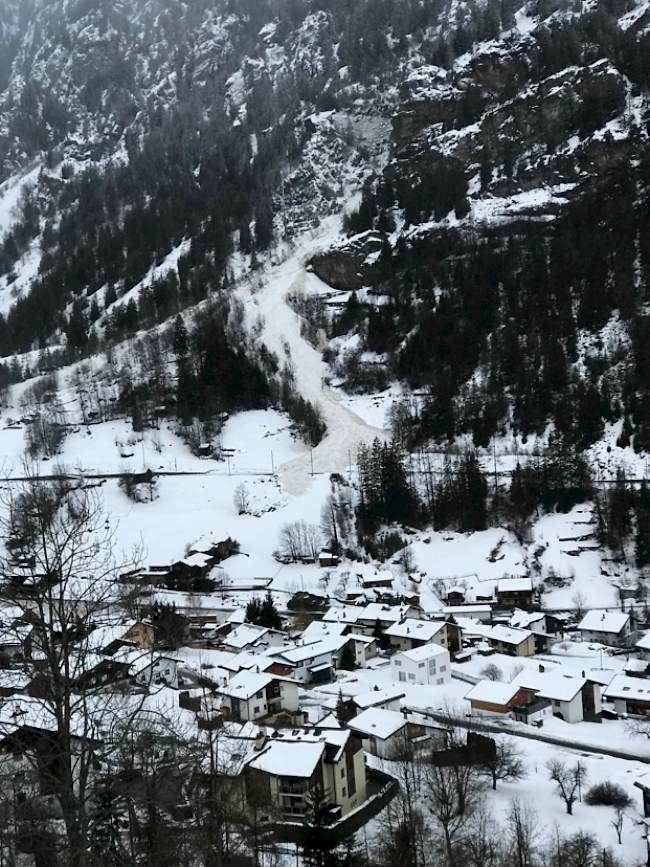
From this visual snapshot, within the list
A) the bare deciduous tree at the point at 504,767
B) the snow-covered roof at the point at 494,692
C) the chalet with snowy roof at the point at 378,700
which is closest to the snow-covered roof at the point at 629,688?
the snow-covered roof at the point at 494,692

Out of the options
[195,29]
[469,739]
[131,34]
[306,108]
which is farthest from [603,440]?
[131,34]

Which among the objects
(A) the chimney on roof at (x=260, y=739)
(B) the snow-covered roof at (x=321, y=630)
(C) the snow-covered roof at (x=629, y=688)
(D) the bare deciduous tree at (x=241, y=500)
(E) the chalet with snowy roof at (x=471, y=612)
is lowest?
(E) the chalet with snowy roof at (x=471, y=612)

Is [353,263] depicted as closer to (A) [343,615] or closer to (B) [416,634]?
(A) [343,615]

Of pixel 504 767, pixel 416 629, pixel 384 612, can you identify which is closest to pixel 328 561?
pixel 384 612

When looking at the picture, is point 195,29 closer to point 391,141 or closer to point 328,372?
point 391,141

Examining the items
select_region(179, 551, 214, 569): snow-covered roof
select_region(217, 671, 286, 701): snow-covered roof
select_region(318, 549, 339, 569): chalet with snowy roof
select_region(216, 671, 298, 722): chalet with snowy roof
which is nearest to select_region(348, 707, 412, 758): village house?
select_region(216, 671, 298, 722): chalet with snowy roof

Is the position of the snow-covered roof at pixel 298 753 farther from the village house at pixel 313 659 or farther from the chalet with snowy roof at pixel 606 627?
the chalet with snowy roof at pixel 606 627

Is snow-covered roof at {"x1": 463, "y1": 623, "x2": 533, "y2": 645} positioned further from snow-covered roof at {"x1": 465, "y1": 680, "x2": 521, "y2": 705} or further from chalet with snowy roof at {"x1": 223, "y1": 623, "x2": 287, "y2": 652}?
chalet with snowy roof at {"x1": 223, "y1": 623, "x2": 287, "y2": 652}
